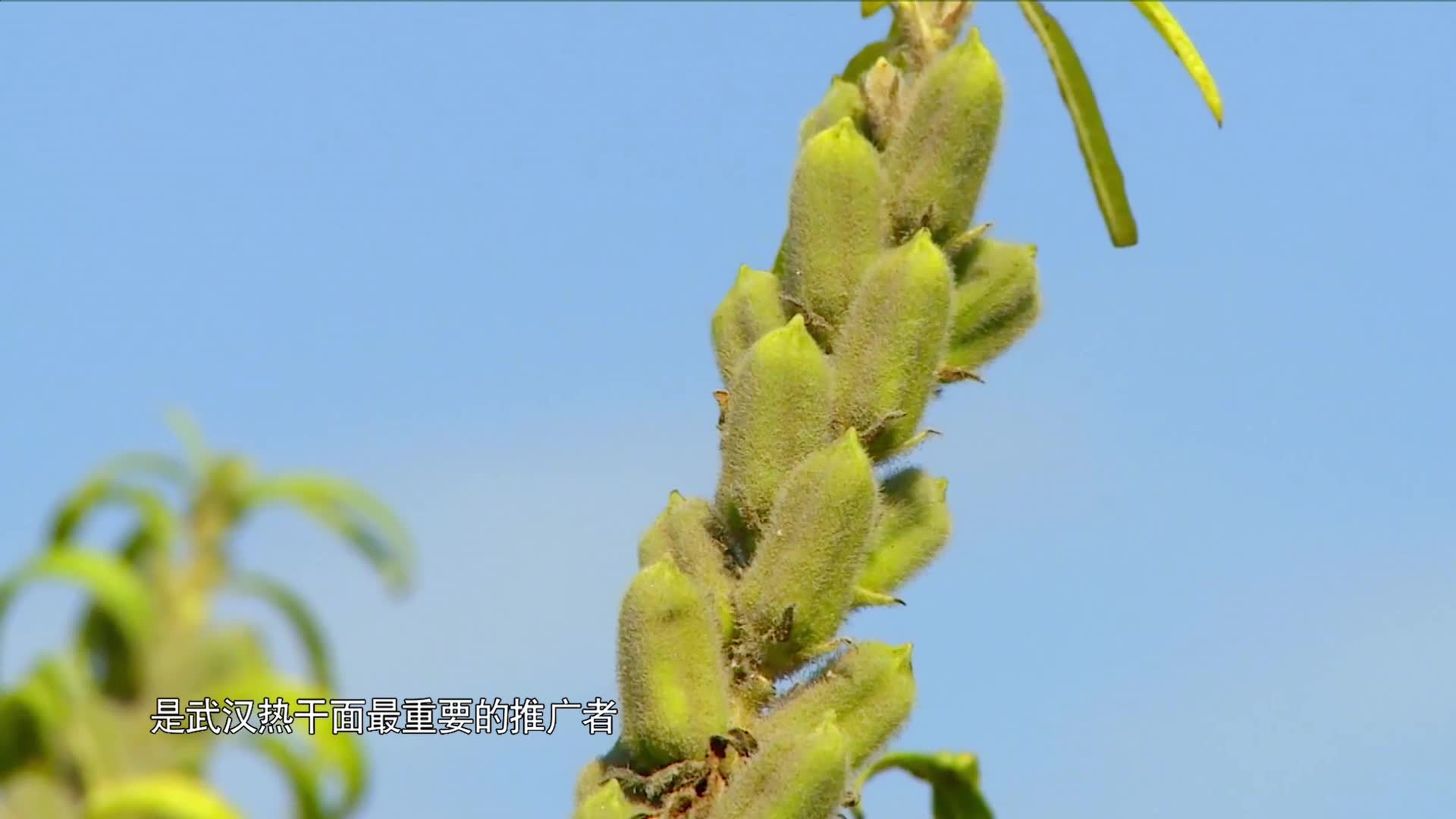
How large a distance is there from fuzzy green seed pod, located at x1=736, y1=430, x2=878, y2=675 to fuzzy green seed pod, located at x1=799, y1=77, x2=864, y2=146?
779mm

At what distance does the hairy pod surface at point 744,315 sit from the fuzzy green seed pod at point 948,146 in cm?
26

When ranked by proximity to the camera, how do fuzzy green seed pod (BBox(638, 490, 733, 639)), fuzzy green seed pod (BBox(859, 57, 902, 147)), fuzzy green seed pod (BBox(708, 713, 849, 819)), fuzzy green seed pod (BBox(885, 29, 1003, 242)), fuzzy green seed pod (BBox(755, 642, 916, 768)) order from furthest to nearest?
1. fuzzy green seed pod (BBox(859, 57, 902, 147))
2. fuzzy green seed pod (BBox(885, 29, 1003, 242))
3. fuzzy green seed pod (BBox(638, 490, 733, 639))
4. fuzzy green seed pod (BBox(755, 642, 916, 768))
5. fuzzy green seed pod (BBox(708, 713, 849, 819))

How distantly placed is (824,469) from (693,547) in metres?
0.29

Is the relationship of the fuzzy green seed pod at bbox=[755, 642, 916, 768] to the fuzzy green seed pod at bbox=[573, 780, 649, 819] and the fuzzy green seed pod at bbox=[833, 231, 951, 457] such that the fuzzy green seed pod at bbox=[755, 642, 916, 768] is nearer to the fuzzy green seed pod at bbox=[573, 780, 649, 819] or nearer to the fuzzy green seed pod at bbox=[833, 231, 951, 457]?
the fuzzy green seed pod at bbox=[573, 780, 649, 819]

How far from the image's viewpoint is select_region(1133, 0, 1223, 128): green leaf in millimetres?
3555

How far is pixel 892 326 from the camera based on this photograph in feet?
10.8

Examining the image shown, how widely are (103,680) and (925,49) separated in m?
2.74

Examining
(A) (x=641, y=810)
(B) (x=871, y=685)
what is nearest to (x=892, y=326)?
(B) (x=871, y=685)

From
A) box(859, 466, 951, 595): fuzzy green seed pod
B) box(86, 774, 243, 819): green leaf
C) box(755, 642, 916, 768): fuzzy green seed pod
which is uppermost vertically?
box(859, 466, 951, 595): fuzzy green seed pod

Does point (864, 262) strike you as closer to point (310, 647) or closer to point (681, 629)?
point (681, 629)

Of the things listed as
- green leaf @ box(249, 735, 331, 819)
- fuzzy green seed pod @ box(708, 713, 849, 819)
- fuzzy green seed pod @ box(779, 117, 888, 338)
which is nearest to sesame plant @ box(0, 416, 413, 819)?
green leaf @ box(249, 735, 331, 819)

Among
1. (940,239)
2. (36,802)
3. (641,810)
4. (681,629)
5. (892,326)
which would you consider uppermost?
(940,239)

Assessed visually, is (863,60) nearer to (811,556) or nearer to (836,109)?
(836,109)

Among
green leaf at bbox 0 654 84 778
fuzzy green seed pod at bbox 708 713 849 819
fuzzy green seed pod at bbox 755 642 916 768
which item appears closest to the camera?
green leaf at bbox 0 654 84 778
